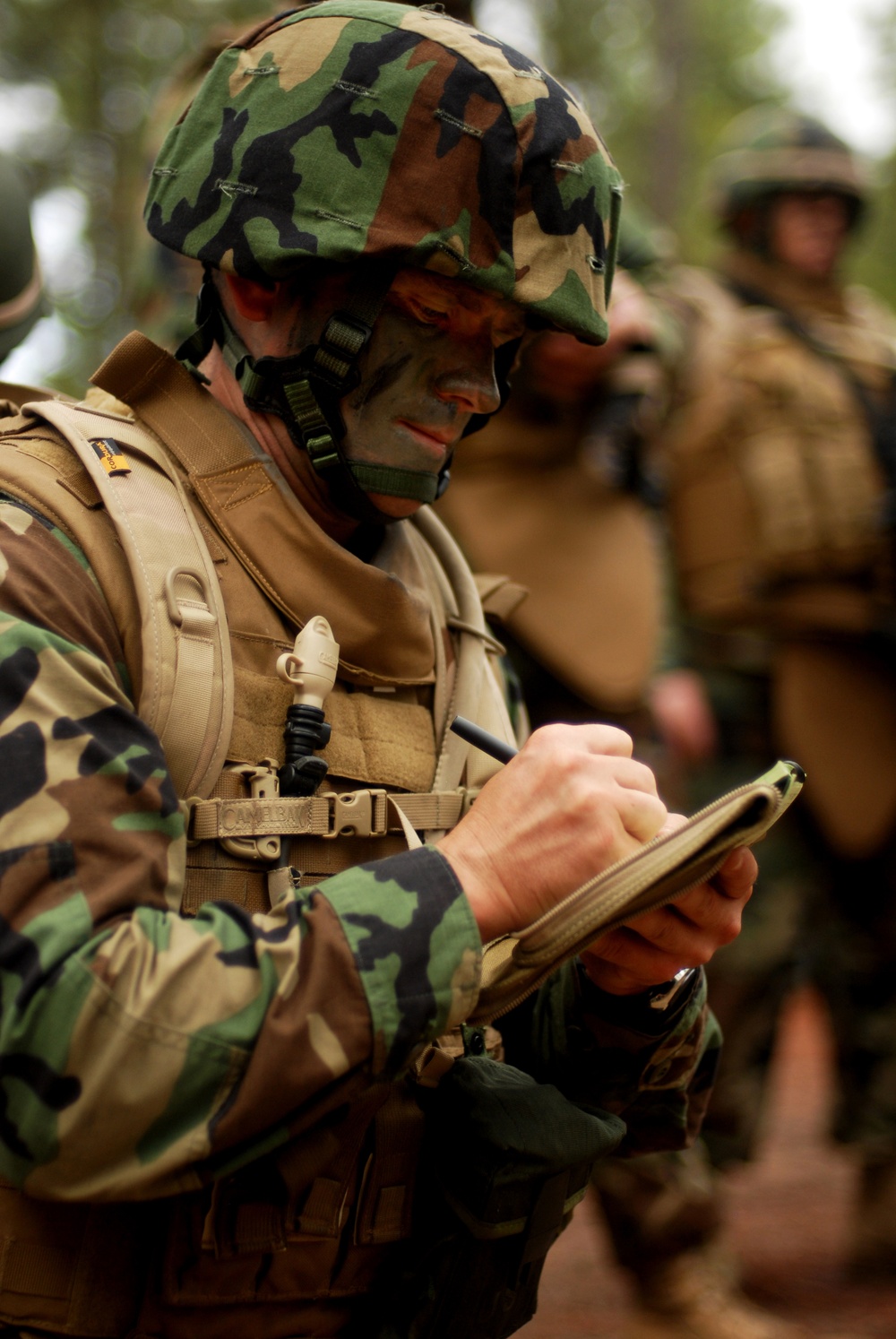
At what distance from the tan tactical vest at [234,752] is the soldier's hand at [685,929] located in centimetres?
34

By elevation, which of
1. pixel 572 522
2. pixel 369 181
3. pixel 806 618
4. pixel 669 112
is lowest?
pixel 806 618

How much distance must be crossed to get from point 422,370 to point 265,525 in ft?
1.06

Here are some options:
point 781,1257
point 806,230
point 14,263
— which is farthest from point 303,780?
point 806,230

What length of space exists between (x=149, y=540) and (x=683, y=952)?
0.86 m

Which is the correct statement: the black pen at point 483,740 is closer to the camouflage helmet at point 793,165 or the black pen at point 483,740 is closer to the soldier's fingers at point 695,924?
the soldier's fingers at point 695,924

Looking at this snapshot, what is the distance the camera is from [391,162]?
204 centimetres

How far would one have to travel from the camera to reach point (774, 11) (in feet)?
63.2

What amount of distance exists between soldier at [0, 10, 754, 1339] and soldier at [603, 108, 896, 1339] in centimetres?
315

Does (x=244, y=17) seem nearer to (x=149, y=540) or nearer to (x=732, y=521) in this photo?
(x=732, y=521)

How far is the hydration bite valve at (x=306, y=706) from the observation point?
194 cm

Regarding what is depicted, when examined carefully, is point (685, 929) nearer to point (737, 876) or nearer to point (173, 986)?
point (737, 876)

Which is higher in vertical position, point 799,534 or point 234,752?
point 234,752

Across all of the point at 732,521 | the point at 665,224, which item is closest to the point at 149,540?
the point at 732,521

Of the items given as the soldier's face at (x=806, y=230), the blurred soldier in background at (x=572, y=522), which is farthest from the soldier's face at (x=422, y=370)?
the soldier's face at (x=806, y=230)
